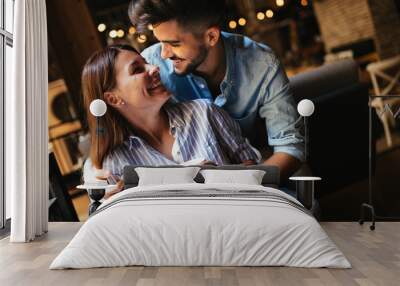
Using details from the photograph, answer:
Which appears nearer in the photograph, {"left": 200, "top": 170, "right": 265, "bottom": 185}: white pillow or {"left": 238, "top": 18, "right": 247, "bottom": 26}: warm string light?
{"left": 200, "top": 170, "right": 265, "bottom": 185}: white pillow

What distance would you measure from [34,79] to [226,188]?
8.21 ft

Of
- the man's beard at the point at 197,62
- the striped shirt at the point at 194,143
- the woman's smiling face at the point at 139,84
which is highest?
the man's beard at the point at 197,62

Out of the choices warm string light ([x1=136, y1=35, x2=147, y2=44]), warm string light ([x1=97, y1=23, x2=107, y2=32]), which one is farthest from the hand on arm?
warm string light ([x1=97, y1=23, x2=107, y2=32])

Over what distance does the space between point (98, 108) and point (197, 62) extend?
55.7 inches

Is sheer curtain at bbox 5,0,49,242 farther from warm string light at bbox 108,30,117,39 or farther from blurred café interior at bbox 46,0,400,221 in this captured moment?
warm string light at bbox 108,30,117,39

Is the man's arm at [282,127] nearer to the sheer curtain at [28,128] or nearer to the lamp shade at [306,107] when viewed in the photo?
the lamp shade at [306,107]

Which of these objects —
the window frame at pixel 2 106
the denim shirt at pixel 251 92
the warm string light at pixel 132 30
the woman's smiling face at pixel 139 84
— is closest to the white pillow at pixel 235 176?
the denim shirt at pixel 251 92

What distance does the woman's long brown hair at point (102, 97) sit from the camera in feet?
26.3

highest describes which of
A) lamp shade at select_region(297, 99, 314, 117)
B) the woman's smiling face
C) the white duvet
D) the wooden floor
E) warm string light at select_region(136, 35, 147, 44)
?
warm string light at select_region(136, 35, 147, 44)

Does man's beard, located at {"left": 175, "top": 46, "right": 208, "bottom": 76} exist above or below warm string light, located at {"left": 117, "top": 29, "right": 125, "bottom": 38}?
below

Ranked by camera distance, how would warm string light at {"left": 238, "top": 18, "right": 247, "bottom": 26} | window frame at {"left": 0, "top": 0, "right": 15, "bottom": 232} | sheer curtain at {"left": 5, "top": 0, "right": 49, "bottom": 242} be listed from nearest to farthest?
sheer curtain at {"left": 5, "top": 0, "right": 49, "bottom": 242} < window frame at {"left": 0, "top": 0, "right": 15, "bottom": 232} < warm string light at {"left": 238, "top": 18, "right": 247, "bottom": 26}

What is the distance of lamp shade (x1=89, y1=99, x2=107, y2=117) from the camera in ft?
25.1

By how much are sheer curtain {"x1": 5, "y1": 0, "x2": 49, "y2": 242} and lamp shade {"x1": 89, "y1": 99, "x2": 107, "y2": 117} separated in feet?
2.33

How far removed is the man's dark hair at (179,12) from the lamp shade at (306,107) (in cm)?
153
